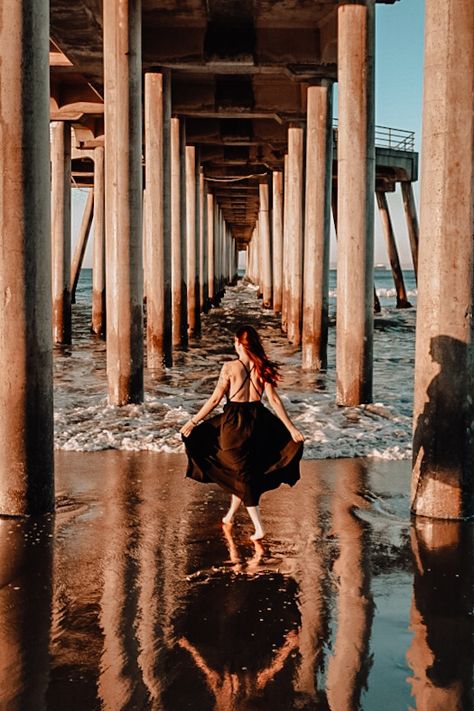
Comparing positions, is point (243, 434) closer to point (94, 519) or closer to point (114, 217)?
point (94, 519)

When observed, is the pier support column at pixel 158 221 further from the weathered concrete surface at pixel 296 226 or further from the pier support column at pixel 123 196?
the weathered concrete surface at pixel 296 226

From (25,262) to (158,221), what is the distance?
10.6 metres

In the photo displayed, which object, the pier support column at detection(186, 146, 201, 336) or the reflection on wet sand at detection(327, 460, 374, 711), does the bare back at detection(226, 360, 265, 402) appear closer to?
the reflection on wet sand at detection(327, 460, 374, 711)

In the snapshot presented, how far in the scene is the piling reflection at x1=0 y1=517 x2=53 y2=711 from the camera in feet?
11.3

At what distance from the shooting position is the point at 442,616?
4.29 meters

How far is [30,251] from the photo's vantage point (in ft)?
20.1

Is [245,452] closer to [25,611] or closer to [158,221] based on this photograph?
[25,611]

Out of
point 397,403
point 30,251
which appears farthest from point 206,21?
point 30,251

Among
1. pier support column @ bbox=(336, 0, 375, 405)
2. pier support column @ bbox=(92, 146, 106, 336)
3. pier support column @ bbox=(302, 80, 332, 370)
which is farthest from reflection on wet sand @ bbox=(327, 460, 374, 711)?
pier support column @ bbox=(92, 146, 106, 336)

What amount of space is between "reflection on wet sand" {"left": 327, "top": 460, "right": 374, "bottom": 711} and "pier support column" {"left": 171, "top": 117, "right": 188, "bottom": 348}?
1507cm

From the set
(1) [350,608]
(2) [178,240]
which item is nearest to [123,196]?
(1) [350,608]

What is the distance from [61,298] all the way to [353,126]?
12.5 metres

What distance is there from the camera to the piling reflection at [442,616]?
351 centimetres

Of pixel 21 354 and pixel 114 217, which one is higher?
pixel 114 217
